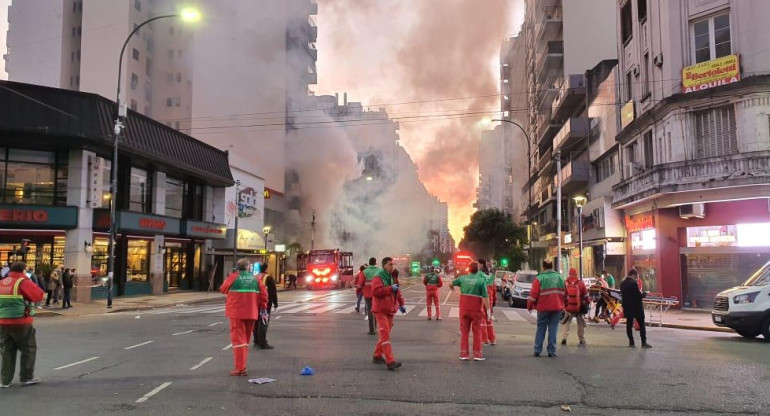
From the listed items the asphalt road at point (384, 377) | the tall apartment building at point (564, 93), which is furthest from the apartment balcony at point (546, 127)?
the asphalt road at point (384, 377)

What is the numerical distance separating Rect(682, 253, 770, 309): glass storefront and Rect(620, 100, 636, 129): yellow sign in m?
6.66

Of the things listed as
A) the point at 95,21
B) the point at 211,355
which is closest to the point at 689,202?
the point at 211,355

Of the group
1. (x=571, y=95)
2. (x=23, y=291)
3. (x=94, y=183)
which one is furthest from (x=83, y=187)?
(x=571, y=95)

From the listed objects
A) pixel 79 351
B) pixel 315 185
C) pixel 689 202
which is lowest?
pixel 79 351

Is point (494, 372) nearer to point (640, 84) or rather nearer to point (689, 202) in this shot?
point (689, 202)

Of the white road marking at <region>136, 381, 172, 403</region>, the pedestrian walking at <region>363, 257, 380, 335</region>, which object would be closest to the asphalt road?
the white road marking at <region>136, 381, 172, 403</region>

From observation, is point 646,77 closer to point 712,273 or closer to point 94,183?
point 712,273

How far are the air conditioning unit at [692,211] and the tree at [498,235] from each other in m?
27.0

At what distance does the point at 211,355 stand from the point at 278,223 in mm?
36740

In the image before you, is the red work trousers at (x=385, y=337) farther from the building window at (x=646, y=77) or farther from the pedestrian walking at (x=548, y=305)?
the building window at (x=646, y=77)

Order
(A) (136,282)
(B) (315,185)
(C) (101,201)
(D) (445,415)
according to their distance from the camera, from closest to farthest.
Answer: (D) (445,415) → (C) (101,201) → (A) (136,282) → (B) (315,185)

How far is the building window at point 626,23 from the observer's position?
24633 mm

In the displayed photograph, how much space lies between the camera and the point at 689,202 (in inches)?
749

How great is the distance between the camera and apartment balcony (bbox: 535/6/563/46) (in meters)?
44.2
